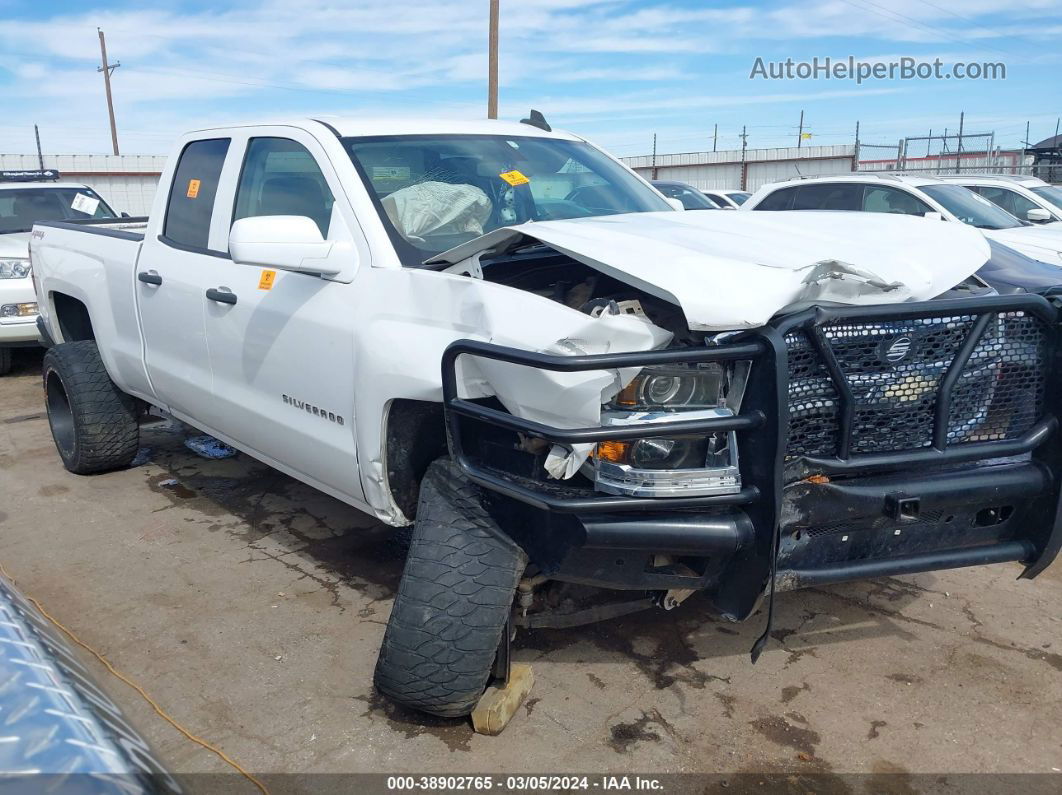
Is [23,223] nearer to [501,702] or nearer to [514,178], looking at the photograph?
[514,178]

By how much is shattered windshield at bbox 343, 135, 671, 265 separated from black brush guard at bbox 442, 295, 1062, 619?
95cm

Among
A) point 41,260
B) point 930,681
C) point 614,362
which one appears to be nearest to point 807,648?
point 930,681

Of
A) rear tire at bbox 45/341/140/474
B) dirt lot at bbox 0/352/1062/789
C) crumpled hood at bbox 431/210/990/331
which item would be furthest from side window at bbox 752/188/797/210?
rear tire at bbox 45/341/140/474

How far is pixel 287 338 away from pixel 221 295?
1.80 feet

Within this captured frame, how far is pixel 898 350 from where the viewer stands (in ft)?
8.45

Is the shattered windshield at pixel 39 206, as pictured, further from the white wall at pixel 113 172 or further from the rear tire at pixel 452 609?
the white wall at pixel 113 172

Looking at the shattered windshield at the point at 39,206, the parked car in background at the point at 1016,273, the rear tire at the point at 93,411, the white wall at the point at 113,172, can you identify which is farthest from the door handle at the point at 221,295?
the white wall at the point at 113,172

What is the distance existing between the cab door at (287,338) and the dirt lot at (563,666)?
596mm

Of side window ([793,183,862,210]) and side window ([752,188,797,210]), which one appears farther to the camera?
side window ([752,188,797,210])

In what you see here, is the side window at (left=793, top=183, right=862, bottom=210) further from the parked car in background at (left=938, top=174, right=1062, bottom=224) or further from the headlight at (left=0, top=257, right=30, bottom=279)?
the headlight at (left=0, top=257, right=30, bottom=279)

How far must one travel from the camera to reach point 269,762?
2.68 meters

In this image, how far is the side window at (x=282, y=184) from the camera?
352cm

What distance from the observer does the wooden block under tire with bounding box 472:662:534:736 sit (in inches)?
109

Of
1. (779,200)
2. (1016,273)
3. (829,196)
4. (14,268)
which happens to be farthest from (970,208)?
(14,268)
